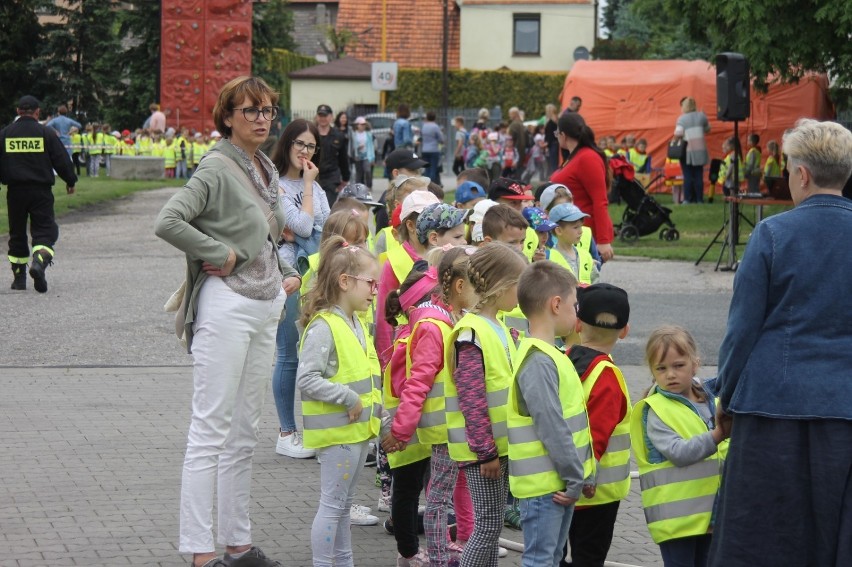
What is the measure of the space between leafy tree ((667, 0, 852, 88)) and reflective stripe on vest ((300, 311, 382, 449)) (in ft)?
59.6

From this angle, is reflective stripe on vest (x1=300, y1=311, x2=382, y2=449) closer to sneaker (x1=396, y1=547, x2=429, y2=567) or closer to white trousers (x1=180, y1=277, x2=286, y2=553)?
white trousers (x1=180, y1=277, x2=286, y2=553)

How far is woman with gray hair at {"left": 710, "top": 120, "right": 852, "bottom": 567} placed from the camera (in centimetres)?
426

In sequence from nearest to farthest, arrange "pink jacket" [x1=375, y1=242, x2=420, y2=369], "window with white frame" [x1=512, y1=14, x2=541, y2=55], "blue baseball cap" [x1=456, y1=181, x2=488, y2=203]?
1. "pink jacket" [x1=375, y1=242, x2=420, y2=369]
2. "blue baseball cap" [x1=456, y1=181, x2=488, y2=203]
3. "window with white frame" [x1=512, y1=14, x2=541, y2=55]

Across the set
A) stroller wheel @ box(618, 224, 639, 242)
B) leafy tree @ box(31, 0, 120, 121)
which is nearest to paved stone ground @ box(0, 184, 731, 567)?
stroller wheel @ box(618, 224, 639, 242)

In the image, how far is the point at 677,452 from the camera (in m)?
4.96

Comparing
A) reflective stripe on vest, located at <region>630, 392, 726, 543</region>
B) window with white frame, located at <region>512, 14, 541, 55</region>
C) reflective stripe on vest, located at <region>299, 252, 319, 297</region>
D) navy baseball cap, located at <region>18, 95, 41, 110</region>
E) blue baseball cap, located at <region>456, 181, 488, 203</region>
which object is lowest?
reflective stripe on vest, located at <region>630, 392, 726, 543</region>

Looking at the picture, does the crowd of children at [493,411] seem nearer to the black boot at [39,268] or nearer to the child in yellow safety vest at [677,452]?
the child in yellow safety vest at [677,452]

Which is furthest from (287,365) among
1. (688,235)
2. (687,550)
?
(688,235)

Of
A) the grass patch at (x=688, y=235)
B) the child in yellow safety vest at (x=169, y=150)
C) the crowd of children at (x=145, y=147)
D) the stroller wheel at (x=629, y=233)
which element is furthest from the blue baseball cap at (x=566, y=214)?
the child in yellow safety vest at (x=169, y=150)

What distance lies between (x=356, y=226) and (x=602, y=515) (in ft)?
7.36

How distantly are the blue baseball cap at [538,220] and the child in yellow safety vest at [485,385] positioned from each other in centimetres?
250

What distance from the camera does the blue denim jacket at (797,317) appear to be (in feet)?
14.0

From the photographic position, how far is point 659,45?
192 feet

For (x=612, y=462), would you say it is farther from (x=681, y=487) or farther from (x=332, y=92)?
(x=332, y=92)
